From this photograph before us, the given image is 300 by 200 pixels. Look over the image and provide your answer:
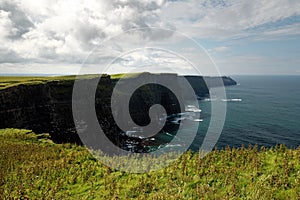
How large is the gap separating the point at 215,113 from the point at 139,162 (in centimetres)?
9923

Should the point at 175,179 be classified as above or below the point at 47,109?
above

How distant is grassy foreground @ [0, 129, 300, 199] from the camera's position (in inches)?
367

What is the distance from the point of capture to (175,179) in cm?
1092

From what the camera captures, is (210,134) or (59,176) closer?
(59,176)

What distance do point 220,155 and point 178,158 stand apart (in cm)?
219

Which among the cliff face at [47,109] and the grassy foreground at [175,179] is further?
the cliff face at [47,109]

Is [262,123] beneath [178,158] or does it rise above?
beneath

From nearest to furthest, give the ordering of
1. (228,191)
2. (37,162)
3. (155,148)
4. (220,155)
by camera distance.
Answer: (228,191) → (220,155) → (37,162) → (155,148)

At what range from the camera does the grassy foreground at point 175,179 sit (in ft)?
30.6

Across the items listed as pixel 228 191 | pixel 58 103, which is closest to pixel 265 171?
pixel 228 191

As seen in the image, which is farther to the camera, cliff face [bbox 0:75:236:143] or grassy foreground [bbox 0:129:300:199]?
cliff face [bbox 0:75:236:143]

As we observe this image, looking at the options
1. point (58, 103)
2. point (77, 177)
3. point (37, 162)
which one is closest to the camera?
point (77, 177)

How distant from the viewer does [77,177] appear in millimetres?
12000

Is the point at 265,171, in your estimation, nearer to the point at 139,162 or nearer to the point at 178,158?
the point at 178,158
